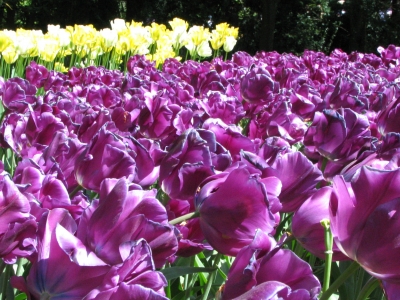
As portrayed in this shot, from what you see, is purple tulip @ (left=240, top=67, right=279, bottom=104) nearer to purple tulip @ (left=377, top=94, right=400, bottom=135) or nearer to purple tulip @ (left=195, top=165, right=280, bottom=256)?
purple tulip @ (left=377, top=94, right=400, bottom=135)

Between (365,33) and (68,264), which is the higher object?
(68,264)

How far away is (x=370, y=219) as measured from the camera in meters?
0.65

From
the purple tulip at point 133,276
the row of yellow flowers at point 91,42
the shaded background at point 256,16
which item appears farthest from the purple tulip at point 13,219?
the shaded background at point 256,16

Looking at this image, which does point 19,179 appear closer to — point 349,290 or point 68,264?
point 68,264

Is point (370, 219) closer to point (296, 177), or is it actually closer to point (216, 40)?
point (296, 177)

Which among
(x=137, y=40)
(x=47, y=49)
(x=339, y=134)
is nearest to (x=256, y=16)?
(x=137, y=40)

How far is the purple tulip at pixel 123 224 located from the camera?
2.10 feet

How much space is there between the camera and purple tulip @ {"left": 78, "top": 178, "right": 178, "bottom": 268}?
2.10 ft

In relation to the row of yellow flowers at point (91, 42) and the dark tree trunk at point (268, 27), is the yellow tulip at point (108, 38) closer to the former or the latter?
the row of yellow flowers at point (91, 42)

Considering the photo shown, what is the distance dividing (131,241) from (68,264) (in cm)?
7

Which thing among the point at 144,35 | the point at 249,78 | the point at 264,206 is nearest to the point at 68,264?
the point at 264,206

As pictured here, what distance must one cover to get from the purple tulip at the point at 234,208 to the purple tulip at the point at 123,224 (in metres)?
0.09

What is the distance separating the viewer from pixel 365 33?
20266 mm

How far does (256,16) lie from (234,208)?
66.1ft
